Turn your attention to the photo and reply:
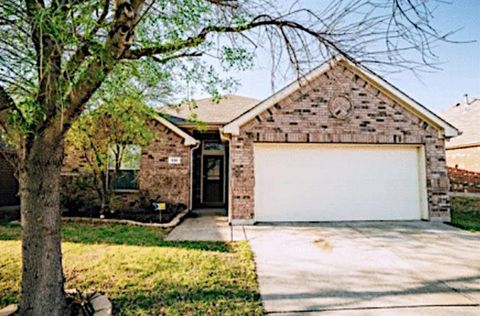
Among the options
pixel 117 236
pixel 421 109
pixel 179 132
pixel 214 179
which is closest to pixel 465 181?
pixel 421 109

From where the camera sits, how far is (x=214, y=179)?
44.0 feet

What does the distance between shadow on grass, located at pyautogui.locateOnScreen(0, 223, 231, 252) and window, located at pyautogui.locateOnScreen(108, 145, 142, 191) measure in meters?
2.20

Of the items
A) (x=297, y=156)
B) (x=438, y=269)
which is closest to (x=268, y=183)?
(x=297, y=156)

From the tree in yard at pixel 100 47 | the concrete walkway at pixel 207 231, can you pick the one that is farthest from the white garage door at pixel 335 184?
the tree in yard at pixel 100 47

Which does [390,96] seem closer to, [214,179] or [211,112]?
[211,112]

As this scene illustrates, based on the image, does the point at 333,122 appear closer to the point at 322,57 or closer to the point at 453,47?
the point at 322,57

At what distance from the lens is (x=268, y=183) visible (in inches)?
355

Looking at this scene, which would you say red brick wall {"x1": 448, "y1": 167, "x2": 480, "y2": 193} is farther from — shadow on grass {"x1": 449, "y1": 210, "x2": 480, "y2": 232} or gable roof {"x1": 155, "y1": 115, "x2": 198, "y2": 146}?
gable roof {"x1": 155, "y1": 115, "x2": 198, "y2": 146}

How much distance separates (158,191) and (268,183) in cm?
407

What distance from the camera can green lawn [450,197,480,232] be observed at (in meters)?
8.91

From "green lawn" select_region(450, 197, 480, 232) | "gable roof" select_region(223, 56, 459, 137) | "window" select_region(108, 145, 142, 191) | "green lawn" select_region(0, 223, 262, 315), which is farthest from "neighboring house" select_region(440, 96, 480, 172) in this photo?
"window" select_region(108, 145, 142, 191)

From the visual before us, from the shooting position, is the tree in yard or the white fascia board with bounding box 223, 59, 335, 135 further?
the white fascia board with bounding box 223, 59, 335, 135

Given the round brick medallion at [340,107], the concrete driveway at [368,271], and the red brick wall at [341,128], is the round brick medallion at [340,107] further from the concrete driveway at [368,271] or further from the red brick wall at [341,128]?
the concrete driveway at [368,271]

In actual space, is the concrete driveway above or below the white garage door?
below
